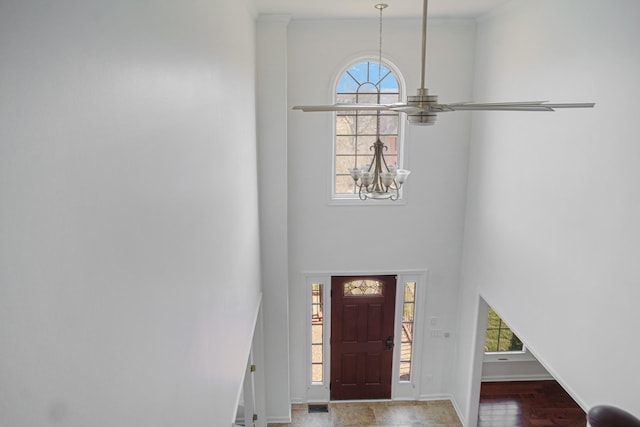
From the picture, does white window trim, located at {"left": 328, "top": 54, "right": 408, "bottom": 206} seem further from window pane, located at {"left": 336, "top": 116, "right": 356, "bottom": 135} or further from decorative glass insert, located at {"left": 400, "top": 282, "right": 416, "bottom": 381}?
decorative glass insert, located at {"left": 400, "top": 282, "right": 416, "bottom": 381}

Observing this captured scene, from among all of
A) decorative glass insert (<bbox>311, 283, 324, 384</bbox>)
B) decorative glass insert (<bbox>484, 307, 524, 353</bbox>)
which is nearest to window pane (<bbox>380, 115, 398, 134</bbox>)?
decorative glass insert (<bbox>311, 283, 324, 384</bbox>)

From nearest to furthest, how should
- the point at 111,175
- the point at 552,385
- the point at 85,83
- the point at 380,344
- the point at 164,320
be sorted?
the point at 85,83, the point at 111,175, the point at 164,320, the point at 380,344, the point at 552,385

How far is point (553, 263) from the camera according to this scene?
4.00 metres

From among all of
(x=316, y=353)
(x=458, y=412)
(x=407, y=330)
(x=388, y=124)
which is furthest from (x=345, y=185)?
(x=458, y=412)

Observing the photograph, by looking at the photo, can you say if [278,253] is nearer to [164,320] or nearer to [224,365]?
[224,365]

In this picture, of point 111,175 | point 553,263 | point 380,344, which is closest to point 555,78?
point 553,263

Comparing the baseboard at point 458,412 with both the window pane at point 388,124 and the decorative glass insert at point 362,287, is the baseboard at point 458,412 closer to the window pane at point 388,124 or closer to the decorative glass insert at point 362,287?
the decorative glass insert at point 362,287

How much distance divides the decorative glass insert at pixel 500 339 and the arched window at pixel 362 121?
327 centimetres

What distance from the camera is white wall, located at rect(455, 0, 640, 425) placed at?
3131mm

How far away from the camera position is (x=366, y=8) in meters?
5.00

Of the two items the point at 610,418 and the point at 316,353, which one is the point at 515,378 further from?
the point at 610,418

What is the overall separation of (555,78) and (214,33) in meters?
2.81

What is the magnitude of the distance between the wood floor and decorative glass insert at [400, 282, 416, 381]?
119 centimetres

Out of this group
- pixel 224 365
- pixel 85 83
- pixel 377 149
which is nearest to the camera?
pixel 85 83
